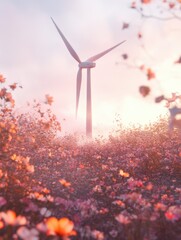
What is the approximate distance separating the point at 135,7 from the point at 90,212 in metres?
3.05

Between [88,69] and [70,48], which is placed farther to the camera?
[88,69]

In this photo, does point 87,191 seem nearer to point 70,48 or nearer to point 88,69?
point 70,48

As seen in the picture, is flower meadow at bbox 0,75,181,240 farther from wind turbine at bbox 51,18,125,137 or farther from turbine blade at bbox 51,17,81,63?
turbine blade at bbox 51,17,81,63

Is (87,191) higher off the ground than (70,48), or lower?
lower

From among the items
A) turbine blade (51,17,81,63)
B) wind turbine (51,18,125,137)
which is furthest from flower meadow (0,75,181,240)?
Result: turbine blade (51,17,81,63)

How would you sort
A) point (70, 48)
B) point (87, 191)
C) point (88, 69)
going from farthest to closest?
1. point (88, 69)
2. point (70, 48)
3. point (87, 191)

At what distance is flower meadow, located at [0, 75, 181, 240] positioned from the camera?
15.3 feet

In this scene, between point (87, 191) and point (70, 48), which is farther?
point (70, 48)

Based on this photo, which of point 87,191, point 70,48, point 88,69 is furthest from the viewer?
point 88,69

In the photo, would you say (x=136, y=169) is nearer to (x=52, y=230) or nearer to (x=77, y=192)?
(x=77, y=192)

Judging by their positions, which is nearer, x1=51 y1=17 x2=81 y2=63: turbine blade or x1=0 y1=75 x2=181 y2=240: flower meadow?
x1=0 y1=75 x2=181 y2=240: flower meadow

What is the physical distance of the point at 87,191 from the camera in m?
8.35

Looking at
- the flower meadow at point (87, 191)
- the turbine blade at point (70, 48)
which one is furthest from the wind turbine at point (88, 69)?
the flower meadow at point (87, 191)

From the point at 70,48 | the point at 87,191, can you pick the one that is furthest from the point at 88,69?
the point at 87,191
